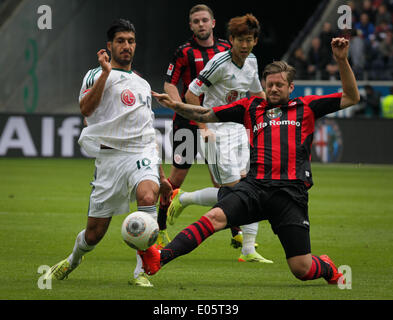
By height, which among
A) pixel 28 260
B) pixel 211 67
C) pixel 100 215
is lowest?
pixel 28 260

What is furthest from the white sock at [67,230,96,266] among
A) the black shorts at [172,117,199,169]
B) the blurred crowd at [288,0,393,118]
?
the blurred crowd at [288,0,393,118]

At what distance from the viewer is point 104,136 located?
6.73 meters

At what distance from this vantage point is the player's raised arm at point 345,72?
614cm

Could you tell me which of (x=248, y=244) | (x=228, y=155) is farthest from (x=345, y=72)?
(x=228, y=155)

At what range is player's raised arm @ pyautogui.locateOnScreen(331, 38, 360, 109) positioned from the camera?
20.1 feet

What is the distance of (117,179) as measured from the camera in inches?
263

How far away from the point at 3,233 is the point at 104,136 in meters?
3.33

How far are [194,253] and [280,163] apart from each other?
245 centimetres

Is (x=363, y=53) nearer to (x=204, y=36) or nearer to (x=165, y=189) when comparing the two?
(x=204, y=36)

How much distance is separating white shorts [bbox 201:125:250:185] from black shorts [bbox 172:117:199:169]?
1.66ft
